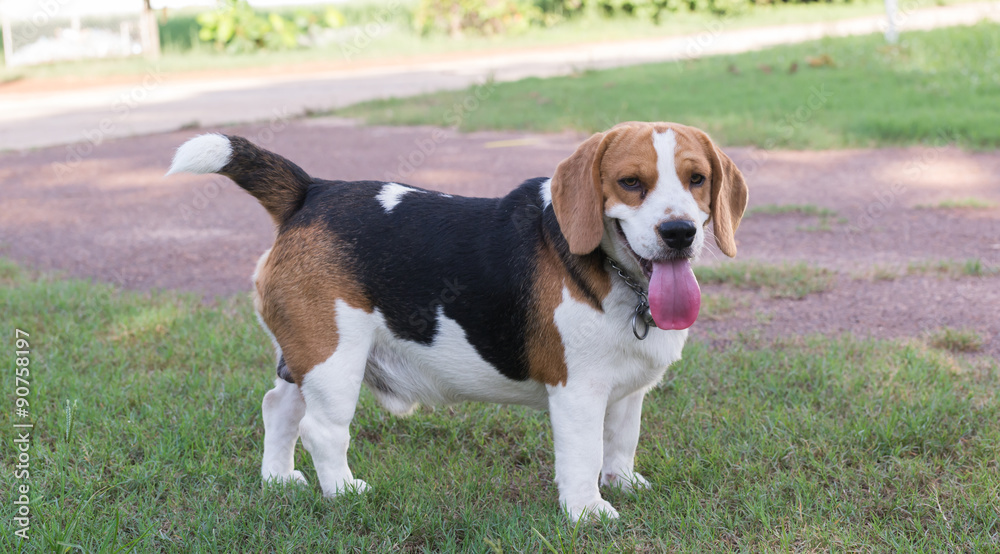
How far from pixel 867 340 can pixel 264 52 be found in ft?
75.5

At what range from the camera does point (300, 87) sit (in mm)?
18219

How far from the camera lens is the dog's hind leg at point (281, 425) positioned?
357 cm

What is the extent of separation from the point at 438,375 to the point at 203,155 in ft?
3.98

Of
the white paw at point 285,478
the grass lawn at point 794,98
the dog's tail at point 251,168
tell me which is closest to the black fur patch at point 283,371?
the white paw at point 285,478

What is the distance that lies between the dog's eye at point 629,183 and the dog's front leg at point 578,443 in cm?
72

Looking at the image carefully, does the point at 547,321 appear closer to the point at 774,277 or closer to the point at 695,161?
the point at 695,161

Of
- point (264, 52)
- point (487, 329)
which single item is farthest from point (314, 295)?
point (264, 52)

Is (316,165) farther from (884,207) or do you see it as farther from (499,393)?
(499,393)

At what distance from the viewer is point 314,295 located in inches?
127

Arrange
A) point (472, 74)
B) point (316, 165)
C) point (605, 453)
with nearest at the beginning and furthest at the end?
point (605, 453) → point (316, 165) → point (472, 74)

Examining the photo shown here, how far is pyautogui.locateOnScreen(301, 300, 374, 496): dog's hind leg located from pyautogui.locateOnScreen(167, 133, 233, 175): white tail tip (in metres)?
0.71

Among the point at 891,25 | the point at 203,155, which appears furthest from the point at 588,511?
the point at 891,25

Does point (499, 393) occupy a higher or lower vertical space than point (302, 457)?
higher

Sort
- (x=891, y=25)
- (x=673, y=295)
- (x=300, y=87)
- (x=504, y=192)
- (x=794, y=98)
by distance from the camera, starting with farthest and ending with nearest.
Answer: (x=300, y=87) → (x=891, y=25) → (x=794, y=98) → (x=504, y=192) → (x=673, y=295)
